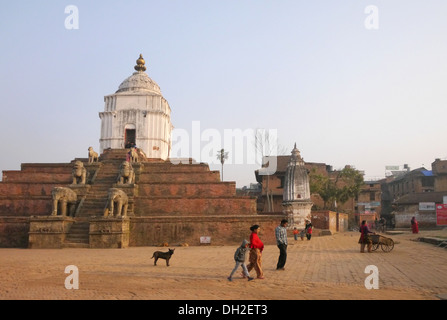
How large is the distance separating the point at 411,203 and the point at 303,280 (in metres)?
33.9

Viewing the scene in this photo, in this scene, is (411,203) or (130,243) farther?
(411,203)

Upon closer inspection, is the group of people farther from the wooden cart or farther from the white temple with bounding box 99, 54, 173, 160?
the white temple with bounding box 99, 54, 173, 160

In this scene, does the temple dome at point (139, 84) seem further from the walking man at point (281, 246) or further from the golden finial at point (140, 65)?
the walking man at point (281, 246)

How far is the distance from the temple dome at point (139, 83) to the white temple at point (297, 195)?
12749mm

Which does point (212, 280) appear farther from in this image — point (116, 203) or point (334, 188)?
point (334, 188)

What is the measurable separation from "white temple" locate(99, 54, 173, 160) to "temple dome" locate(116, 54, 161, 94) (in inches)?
4.0

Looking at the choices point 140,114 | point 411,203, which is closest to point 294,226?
point 140,114

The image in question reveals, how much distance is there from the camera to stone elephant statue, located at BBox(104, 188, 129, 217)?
1675 centimetres

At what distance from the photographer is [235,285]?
24.6ft

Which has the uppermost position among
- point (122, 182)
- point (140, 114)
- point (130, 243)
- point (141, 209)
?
point (140, 114)

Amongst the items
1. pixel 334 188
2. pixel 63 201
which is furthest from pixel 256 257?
pixel 334 188

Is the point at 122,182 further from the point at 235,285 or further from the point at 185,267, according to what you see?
the point at 235,285

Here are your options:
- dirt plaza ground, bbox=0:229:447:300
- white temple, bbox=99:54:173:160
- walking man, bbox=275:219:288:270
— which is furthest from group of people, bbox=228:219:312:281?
white temple, bbox=99:54:173:160
